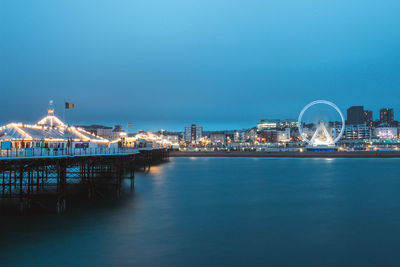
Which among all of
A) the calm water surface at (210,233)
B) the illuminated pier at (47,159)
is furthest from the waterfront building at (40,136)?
the calm water surface at (210,233)

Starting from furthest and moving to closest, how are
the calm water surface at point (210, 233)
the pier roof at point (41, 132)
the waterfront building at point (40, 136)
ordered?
the pier roof at point (41, 132), the waterfront building at point (40, 136), the calm water surface at point (210, 233)

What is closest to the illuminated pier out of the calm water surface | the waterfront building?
the waterfront building

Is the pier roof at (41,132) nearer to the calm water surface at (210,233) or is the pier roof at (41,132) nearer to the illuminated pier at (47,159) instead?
the illuminated pier at (47,159)

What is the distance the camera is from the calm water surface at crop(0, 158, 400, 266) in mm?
16266

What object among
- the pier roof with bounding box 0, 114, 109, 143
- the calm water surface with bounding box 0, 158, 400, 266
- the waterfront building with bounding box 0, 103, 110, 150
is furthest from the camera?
the pier roof with bounding box 0, 114, 109, 143

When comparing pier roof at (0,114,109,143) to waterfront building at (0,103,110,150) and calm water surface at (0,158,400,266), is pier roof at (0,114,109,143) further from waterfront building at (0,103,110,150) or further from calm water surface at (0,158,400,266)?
calm water surface at (0,158,400,266)

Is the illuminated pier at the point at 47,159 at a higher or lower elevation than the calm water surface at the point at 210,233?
higher

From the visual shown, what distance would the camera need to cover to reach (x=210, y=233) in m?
20.7

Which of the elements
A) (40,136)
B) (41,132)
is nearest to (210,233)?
(40,136)

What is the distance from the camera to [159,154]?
96.4m

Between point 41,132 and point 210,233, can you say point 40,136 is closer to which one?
point 41,132

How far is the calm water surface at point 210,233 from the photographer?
16266mm

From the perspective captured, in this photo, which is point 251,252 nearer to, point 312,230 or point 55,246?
point 312,230

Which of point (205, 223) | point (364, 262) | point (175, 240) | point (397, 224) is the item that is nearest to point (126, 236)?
point (175, 240)
